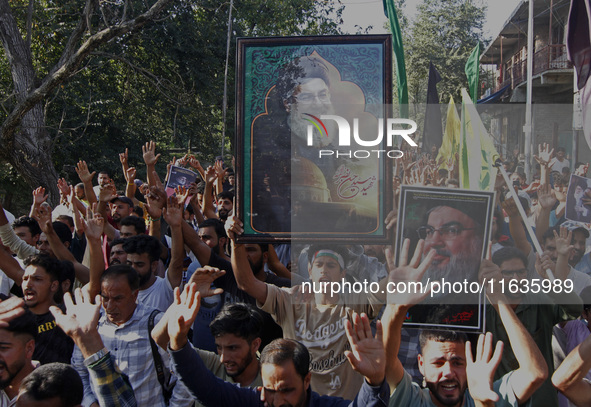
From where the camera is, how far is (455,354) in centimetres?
296

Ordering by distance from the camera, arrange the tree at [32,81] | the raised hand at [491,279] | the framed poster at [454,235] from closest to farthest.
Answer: the raised hand at [491,279]
the framed poster at [454,235]
the tree at [32,81]

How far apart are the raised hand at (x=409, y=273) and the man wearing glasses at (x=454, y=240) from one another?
13 centimetres

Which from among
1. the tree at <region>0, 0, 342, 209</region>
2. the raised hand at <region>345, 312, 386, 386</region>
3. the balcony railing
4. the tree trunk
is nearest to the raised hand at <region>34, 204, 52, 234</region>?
the raised hand at <region>345, 312, 386, 386</region>

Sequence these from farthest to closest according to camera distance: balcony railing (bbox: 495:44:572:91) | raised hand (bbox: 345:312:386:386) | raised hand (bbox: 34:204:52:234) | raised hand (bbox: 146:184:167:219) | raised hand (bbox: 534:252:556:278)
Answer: balcony railing (bbox: 495:44:572:91), raised hand (bbox: 34:204:52:234), raised hand (bbox: 146:184:167:219), raised hand (bbox: 534:252:556:278), raised hand (bbox: 345:312:386:386)

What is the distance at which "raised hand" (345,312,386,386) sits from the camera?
2.48m

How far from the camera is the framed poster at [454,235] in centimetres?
300

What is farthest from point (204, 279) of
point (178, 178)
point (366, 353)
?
point (178, 178)

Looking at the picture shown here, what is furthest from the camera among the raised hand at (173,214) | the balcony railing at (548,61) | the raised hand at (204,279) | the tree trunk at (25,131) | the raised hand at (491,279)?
the balcony railing at (548,61)

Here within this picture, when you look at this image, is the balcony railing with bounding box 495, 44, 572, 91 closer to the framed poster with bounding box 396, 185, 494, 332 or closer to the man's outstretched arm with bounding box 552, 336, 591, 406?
the framed poster with bounding box 396, 185, 494, 332

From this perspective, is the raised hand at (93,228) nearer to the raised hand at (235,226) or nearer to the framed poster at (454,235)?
the raised hand at (235,226)

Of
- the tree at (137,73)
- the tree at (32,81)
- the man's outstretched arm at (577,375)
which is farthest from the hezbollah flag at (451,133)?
the tree at (137,73)

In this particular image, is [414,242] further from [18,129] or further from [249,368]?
[18,129]

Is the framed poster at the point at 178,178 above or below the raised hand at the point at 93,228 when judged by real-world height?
above

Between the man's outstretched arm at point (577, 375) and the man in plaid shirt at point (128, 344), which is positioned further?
the man in plaid shirt at point (128, 344)
